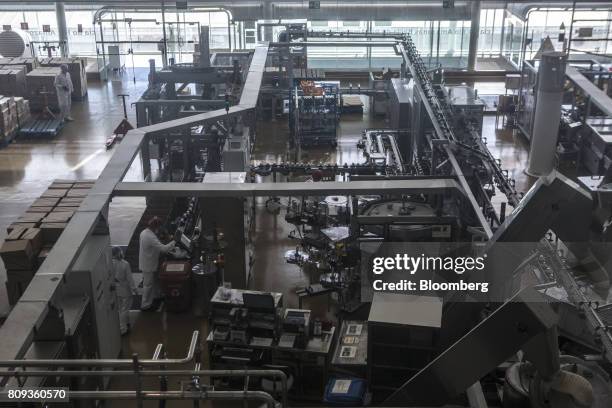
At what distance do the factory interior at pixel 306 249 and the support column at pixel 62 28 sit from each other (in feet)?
12.1

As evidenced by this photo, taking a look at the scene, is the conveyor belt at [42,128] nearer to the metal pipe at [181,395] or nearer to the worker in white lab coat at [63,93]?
the worker in white lab coat at [63,93]

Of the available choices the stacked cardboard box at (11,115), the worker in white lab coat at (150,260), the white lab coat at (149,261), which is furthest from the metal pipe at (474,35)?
the white lab coat at (149,261)

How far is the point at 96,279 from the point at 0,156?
8.55 m

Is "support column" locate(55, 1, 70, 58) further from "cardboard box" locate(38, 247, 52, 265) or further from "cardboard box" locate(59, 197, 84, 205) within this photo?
"cardboard box" locate(38, 247, 52, 265)

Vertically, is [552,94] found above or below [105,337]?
above

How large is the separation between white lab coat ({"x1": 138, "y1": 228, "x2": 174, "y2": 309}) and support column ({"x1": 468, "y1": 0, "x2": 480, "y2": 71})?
44.8ft

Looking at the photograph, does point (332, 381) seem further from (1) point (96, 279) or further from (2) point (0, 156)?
(2) point (0, 156)

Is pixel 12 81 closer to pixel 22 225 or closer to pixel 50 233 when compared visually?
pixel 22 225

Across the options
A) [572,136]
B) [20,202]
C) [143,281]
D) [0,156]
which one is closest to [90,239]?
[143,281]

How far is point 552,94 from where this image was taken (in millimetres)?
11992

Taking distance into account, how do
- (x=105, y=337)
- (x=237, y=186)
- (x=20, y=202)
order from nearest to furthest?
(x=105, y=337) → (x=237, y=186) → (x=20, y=202)

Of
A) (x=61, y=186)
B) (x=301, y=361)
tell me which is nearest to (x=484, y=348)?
(x=301, y=361)

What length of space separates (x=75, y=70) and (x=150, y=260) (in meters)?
10.9

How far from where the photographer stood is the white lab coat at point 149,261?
8.47m
